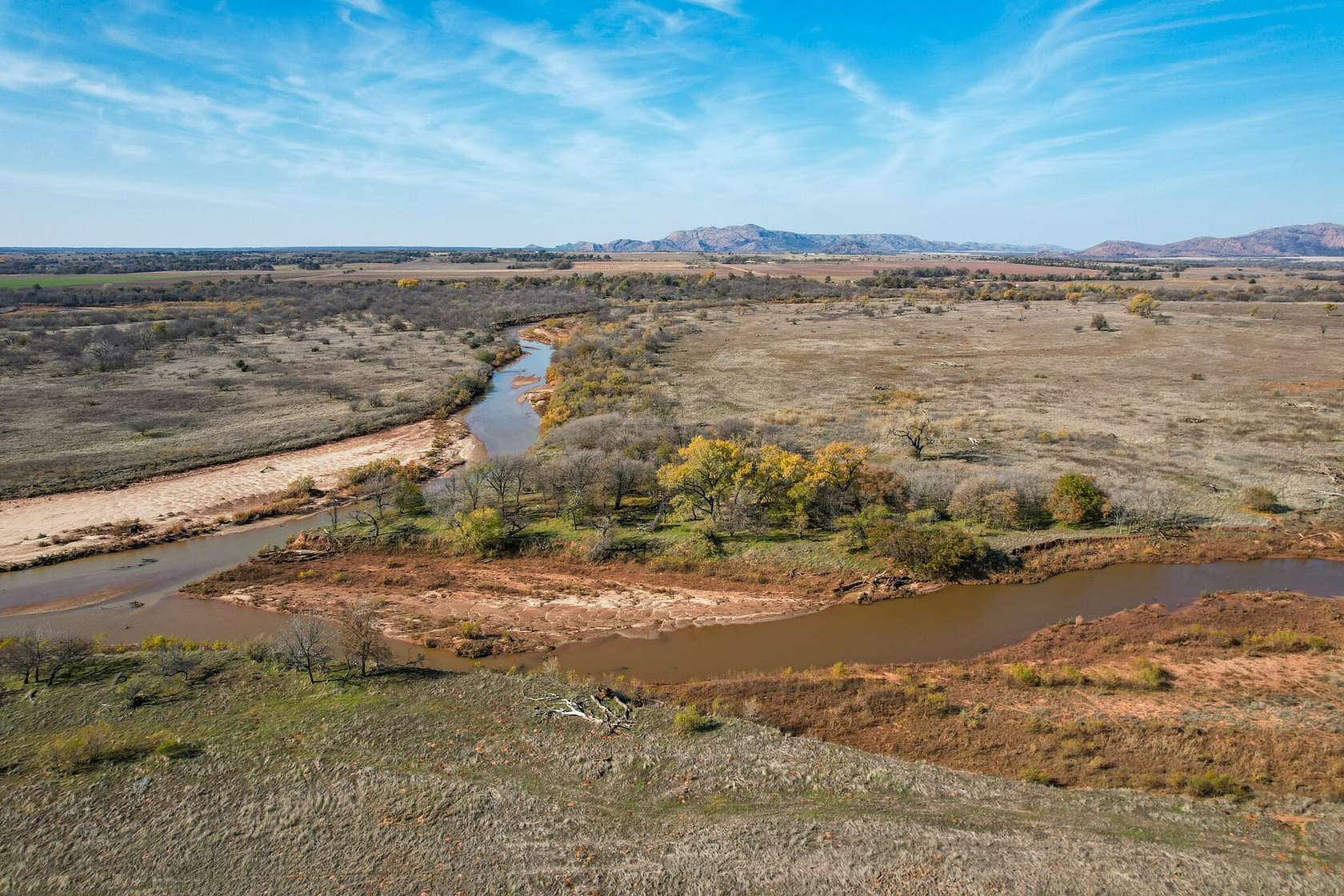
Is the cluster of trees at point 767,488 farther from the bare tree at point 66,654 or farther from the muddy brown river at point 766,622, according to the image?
the bare tree at point 66,654

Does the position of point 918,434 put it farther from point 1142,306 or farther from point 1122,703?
point 1142,306

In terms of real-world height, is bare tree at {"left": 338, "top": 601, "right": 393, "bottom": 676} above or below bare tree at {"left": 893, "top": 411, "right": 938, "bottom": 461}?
below

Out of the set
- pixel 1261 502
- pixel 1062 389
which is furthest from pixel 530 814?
pixel 1062 389

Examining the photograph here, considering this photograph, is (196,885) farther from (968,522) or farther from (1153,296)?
(1153,296)

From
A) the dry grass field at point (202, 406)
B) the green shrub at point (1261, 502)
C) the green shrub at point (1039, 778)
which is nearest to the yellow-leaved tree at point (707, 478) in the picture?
the green shrub at point (1039, 778)

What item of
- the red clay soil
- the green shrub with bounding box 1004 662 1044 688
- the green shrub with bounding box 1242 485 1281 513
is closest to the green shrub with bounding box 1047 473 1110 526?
the red clay soil

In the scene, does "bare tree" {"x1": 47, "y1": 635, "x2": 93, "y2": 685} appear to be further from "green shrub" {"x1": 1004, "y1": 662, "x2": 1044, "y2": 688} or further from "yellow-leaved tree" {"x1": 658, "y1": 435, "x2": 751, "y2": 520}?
"green shrub" {"x1": 1004, "y1": 662, "x2": 1044, "y2": 688}

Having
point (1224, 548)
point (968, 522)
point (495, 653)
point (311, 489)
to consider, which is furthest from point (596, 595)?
point (1224, 548)
